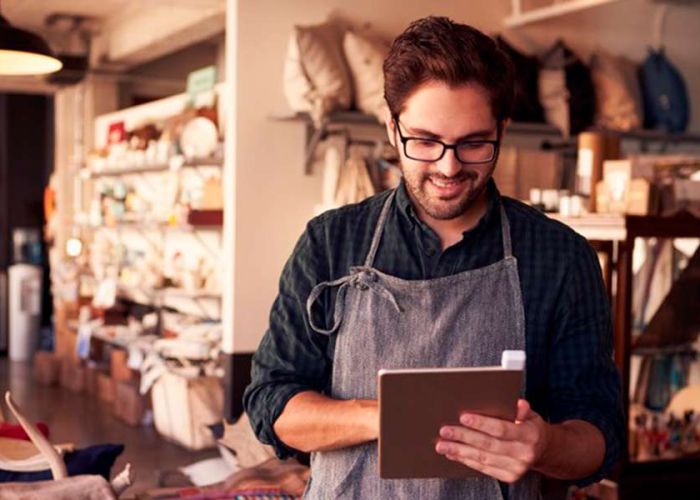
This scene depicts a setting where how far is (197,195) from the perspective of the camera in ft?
24.2

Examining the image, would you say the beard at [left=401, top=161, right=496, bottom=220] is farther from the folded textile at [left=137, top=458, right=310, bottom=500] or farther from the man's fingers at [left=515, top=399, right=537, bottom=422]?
the folded textile at [left=137, top=458, right=310, bottom=500]

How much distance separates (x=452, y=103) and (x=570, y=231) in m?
0.36

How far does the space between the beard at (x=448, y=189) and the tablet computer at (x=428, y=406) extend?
0.32 metres

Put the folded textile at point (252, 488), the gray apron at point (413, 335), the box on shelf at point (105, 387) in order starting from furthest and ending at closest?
the box on shelf at point (105, 387), the folded textile at point (252, 488), the gray apron at point (413, 335)

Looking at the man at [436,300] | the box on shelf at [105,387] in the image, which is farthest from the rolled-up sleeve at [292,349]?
the box on shelf at [105,387]

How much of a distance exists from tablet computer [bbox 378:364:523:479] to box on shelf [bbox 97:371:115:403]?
707 centimetres

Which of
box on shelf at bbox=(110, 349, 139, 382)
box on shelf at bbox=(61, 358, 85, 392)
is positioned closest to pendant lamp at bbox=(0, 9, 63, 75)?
box on shelf at bbox=(110, 349, 139, 382)

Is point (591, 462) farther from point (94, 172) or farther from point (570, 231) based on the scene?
point (94, 172)

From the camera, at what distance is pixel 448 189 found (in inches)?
70.8

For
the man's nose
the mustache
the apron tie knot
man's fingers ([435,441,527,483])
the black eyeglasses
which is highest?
the black eyeglasses

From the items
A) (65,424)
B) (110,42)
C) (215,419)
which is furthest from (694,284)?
(110,42)

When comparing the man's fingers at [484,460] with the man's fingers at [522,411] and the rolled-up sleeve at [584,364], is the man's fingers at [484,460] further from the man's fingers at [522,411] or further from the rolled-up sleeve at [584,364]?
the rolled-up sleeve at [584,364]

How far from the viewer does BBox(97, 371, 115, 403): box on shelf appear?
848cm

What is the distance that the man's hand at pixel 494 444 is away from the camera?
1.59 m
